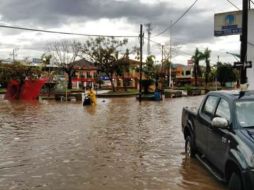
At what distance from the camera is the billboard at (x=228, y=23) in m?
20.4

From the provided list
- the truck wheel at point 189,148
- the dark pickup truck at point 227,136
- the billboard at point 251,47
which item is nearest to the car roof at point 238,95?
the dark pickup truck at point 227,136

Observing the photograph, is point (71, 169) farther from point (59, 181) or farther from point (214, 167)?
point (214, 167)

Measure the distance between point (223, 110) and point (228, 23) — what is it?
529 inches

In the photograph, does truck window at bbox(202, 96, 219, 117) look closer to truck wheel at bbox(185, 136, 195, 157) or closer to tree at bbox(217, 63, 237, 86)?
truck wheel at bbox(185, 136, 195, 157)

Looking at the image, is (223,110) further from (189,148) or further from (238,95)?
(189,148)

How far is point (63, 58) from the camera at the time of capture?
269 feet

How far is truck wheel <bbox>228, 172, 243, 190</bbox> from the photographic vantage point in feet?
20.9

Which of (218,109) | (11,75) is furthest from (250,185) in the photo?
(11,75)

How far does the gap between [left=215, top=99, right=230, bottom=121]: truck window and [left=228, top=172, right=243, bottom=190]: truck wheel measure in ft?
3.85

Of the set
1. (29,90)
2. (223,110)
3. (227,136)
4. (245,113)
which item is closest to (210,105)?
(223,110)

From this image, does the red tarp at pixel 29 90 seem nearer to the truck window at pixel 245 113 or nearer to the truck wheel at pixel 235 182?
the truck window at pixel 245 113

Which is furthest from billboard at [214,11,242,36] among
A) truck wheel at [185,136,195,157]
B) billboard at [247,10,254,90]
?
truck wheel at [185,136,195,157]

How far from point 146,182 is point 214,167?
1200 millimetres

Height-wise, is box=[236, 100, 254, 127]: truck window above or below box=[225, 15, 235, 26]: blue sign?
below
